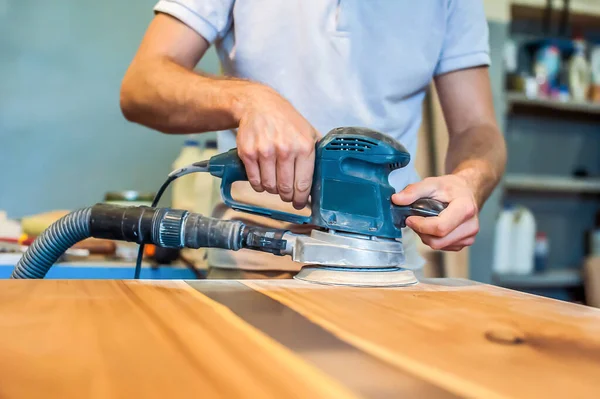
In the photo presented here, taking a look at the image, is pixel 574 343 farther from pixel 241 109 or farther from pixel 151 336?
pixel 241 109

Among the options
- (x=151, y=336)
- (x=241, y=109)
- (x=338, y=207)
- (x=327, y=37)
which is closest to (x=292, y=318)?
(x=151, y=336)

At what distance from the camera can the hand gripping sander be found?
2.20ft

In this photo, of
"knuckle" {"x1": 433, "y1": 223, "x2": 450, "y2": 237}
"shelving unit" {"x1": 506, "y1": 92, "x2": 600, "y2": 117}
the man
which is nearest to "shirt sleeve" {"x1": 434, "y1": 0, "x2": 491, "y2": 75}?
the man

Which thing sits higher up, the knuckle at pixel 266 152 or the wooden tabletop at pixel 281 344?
the knuckle at pixel 266 152

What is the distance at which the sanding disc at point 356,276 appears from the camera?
0.67m

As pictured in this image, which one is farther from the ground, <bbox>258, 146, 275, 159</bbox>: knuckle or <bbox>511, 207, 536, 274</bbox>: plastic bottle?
<bbox>258, 146, 275, 159</bbox>: knuckle

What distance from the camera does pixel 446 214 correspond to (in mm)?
695

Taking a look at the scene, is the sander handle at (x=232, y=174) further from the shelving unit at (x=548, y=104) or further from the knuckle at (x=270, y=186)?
the shelving unit at (x=548, y=104)

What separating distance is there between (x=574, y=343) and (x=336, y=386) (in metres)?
0.24

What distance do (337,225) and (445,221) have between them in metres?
0.14

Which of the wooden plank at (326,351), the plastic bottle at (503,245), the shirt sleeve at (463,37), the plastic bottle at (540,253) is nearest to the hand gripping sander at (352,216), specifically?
the wooden plank at (326,351)

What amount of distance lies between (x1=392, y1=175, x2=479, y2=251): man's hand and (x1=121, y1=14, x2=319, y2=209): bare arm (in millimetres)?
139

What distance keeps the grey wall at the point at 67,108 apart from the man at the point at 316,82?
1113 millimetres

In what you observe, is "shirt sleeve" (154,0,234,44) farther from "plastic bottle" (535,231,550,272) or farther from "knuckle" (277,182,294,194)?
"plastic bottle" (535,231,550,272)
